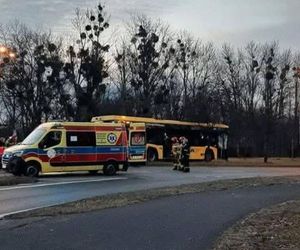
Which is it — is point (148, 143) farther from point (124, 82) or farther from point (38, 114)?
point (124, 82)

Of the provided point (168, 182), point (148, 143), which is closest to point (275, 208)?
point (168, 182)

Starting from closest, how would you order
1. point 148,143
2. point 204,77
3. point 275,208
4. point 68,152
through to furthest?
point 275,208
point 68,152
point 148,143
point 204,77

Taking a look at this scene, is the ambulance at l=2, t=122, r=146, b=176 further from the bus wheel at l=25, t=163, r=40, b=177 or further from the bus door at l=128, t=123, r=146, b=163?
the bus door at l=128, t=123, r=146, b=163

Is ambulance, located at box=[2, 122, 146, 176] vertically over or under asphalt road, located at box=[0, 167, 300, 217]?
over

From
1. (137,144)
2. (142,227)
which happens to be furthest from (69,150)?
(142,227)

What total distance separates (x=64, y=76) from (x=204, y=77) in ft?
77.1

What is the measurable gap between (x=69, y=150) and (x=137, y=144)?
1128 centimetres

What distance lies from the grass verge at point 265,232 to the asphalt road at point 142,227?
33cm

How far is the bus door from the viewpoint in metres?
39.1

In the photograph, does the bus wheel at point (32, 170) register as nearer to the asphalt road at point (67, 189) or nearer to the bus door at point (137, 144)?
the asphalt road at point (67, 189)

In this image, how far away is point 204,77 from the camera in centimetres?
8062

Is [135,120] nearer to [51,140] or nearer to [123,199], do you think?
[51,140]

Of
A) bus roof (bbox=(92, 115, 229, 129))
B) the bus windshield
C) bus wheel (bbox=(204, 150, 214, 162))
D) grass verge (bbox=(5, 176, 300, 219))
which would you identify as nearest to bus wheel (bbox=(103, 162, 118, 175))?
the bus windshield

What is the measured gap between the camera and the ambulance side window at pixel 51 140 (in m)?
28.8
